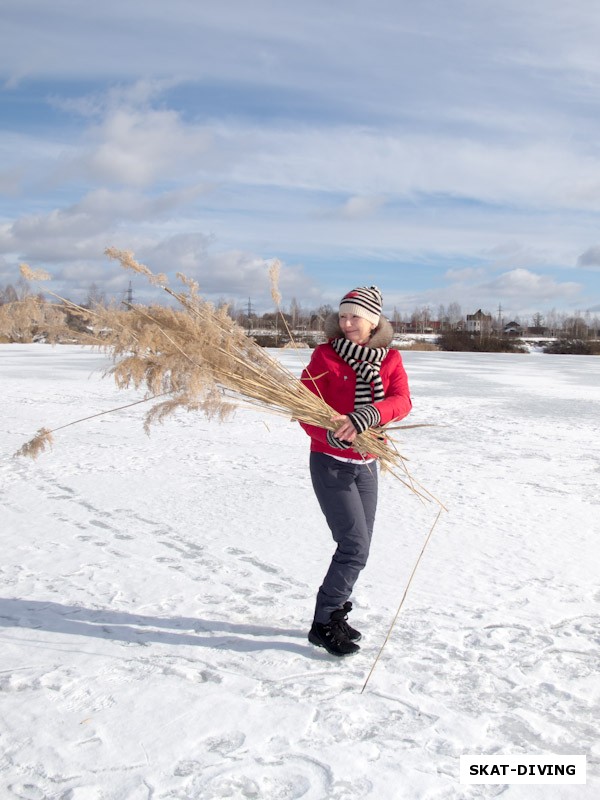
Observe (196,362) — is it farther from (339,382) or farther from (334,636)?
(334,636)

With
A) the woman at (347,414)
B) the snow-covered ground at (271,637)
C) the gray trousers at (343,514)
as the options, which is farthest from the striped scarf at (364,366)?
the snow-covered ground at (271,637)

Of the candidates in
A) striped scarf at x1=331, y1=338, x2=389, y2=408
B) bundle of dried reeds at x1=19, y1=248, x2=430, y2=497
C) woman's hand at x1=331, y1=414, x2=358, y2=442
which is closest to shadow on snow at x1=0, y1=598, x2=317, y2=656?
bundle of dried reeds at x1=19, y1=248, x2=430, y2=497

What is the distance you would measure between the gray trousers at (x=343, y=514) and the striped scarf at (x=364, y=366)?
0.34m

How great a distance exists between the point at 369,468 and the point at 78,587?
6.57 ft

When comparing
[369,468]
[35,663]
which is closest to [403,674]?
[369,468]

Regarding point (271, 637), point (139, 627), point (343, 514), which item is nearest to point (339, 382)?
point (343, 514)

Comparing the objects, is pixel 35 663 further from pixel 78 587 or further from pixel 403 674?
pixel 403 674

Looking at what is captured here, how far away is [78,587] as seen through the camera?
13.9 ft

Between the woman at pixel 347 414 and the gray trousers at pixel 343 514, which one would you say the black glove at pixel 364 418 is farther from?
the gray trousers at pixel 343 514

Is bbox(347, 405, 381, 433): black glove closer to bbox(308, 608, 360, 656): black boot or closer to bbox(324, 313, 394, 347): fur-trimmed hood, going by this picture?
bbox(324, 313, 394, 347): fur-trimmed hood

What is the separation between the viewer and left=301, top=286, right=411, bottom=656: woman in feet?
11.2

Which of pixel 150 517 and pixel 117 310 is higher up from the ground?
pixel 117 310

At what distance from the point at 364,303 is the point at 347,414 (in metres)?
0.56

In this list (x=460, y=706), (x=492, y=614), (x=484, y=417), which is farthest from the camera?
(x=484, y=417)
